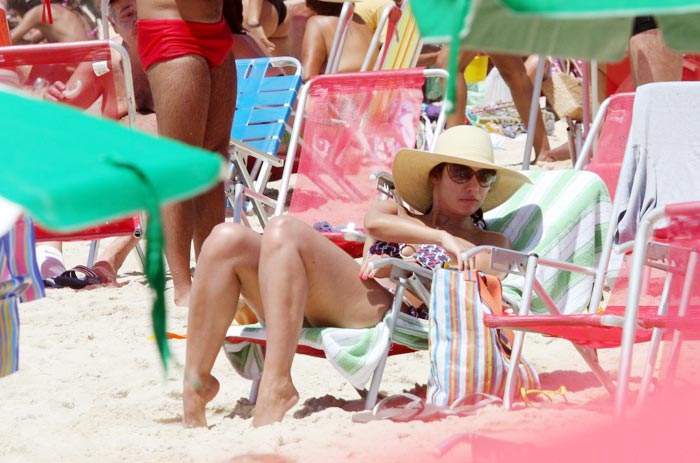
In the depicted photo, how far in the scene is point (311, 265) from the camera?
11.9 feet

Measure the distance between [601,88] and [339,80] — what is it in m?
2.51

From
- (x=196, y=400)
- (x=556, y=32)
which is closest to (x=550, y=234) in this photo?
(x=196, y=400)

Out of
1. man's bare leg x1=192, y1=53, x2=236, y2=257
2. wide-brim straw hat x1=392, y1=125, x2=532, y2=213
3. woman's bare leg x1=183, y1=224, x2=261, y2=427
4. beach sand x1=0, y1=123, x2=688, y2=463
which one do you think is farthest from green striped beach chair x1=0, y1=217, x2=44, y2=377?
man's bare leg x1=192, y1=53, x2=236, y2=257

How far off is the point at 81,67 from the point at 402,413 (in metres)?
2.92

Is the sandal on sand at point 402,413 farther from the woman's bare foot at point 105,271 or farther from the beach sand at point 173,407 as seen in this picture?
the woman's bare foot at point 105,271

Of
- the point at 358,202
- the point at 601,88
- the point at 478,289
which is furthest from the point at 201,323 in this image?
the point at 601,88

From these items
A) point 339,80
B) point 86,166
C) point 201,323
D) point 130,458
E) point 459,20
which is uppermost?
point 459,20

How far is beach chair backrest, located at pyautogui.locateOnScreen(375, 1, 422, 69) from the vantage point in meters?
7.21

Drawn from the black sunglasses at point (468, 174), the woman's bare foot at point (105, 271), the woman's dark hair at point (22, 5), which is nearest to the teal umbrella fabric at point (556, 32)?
the black sunglasses at point (468, 174)

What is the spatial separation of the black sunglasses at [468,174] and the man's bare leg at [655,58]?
77.9 inches

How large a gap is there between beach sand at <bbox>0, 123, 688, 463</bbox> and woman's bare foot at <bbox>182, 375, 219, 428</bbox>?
0.06 meters

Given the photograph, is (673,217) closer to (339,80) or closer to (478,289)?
(478,289)

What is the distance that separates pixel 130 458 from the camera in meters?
3.37

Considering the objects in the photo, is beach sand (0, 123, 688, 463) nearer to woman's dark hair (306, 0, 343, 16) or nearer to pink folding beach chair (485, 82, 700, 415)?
pink folding beach chair (485, 82, 700, 415)
